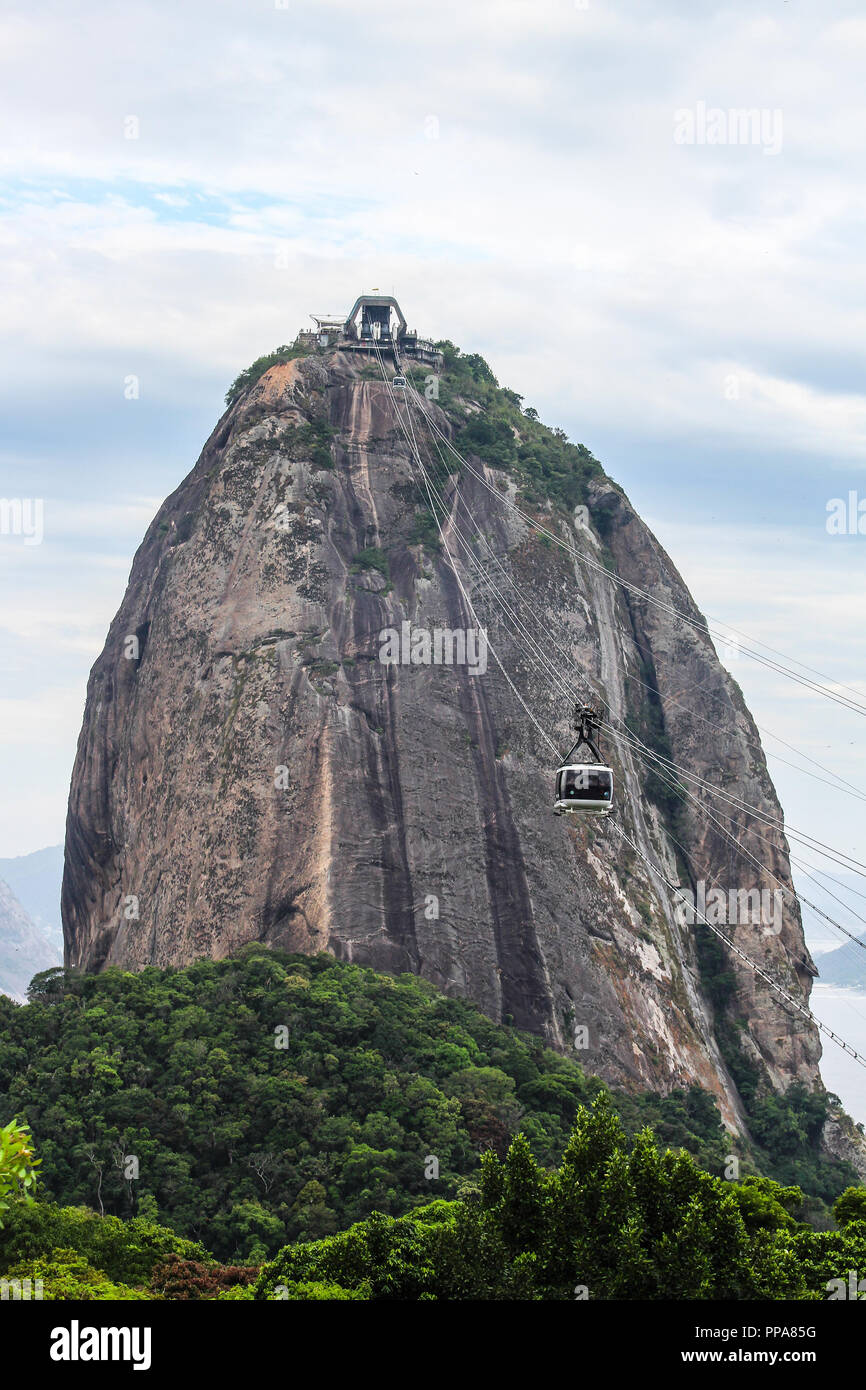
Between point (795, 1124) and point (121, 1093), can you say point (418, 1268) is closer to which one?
point (121, 1093)

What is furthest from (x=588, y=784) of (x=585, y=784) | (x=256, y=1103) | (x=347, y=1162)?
(x=256, y=1103)

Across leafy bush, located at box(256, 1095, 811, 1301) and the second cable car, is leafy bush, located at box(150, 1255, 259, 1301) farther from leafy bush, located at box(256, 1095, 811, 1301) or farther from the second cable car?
the second cable car

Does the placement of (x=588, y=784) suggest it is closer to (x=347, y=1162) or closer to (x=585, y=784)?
(x=585, y=784)

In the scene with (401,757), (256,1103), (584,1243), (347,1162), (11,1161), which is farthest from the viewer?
(401,757)

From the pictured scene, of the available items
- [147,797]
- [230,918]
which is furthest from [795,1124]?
[147,797]

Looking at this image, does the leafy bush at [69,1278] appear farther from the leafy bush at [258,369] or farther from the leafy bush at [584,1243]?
the leafy bush at [258,369]

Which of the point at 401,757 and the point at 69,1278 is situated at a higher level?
the point at 401,757

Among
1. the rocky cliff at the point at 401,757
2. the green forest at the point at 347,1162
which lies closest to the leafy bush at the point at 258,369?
the rocky cliff at the point at 401,757

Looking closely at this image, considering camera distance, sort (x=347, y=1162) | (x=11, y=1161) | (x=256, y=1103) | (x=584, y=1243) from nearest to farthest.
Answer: (x=11, y=1161), (x=584, y=1243), (x=347, y=1162), (x=256, y=1103)
